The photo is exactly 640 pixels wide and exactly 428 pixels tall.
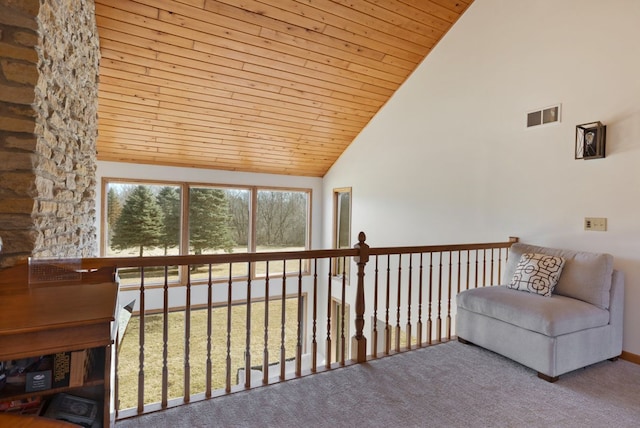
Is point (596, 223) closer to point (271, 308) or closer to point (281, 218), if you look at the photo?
point (281, 218)

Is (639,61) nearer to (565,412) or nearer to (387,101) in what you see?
(565,412)

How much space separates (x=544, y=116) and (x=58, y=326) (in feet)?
13.1

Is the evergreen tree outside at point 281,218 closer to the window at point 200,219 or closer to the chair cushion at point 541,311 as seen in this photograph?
the window at point 200,219

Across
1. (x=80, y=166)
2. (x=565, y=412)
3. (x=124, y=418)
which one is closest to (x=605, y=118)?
(x=565, y=412)

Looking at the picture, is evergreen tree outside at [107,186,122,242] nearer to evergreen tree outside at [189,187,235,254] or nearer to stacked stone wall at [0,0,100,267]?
evergreen tree outside at [189,187,235,254]

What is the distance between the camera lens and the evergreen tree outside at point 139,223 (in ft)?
18.5

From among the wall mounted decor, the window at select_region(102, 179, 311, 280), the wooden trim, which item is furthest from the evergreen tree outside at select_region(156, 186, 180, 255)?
the wooden trim

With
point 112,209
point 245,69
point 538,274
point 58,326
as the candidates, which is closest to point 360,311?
point 538,274

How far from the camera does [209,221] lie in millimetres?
6250

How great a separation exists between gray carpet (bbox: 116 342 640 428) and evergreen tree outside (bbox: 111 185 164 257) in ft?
14.0

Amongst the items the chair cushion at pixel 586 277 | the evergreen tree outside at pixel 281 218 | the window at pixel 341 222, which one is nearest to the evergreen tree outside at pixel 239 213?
the evergreen tree outside at pixel 281 218

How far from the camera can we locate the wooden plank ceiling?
352cm

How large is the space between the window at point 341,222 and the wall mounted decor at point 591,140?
12.6ft

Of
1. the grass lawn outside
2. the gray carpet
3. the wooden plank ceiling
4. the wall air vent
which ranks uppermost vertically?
the wooden plank ceiling
